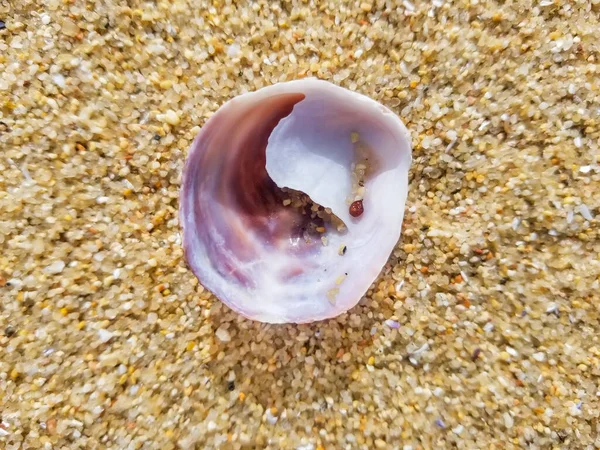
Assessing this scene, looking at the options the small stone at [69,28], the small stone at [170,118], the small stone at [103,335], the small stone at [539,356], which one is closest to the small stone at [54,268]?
the small stone at [103,335]

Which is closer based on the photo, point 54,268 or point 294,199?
point 54,268

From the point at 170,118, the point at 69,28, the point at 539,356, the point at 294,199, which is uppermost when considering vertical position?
the point at 69,28

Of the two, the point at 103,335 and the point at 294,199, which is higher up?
the point at 294,199

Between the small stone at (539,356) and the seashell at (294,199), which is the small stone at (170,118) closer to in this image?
the seashell at (294,199)

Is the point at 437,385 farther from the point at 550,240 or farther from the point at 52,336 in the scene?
the point at 52,336

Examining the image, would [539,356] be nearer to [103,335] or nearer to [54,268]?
[103,335]

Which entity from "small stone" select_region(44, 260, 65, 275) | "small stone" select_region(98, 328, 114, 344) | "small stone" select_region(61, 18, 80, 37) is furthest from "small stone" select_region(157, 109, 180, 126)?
"small stone" select_region(98, 328, 114, 344)

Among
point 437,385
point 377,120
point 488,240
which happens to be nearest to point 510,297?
point 488,240

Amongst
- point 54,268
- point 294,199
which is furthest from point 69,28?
point 294,199
